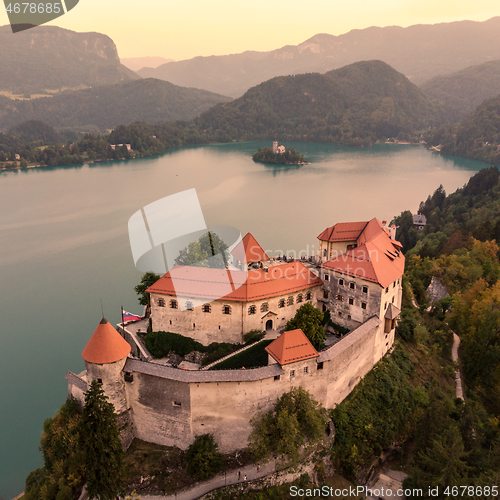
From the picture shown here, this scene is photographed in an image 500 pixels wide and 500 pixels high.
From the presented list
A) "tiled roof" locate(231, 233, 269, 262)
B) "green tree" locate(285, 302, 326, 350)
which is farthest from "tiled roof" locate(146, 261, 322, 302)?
"tiled roof" locate(231, 233, 269, 262)

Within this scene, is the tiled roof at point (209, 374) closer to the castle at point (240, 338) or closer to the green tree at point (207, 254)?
the castle at point (240, 338)

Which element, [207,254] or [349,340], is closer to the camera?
[349,340]

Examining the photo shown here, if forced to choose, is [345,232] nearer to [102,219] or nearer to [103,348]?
[103,348]

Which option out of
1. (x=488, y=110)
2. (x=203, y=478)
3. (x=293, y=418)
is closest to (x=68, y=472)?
(x=203, y=478)

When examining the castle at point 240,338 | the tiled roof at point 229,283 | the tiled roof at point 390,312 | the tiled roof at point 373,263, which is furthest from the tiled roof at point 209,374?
the tiled roof at point 390,312

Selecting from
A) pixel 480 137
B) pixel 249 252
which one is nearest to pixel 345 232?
pixel 249 252

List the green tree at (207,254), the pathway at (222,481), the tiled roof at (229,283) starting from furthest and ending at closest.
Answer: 1. the green tree at (207,254)
2. the tiled roof at (229,283)
3. the pathway at (222,481)

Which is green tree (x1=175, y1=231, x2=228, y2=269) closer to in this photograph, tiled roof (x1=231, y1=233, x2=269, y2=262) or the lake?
tiled roof (x1=231, y1=233, x2=269, y2=262)

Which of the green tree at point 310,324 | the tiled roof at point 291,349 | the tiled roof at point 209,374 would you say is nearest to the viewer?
the tiled roof at point 209,374
